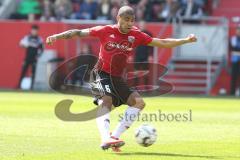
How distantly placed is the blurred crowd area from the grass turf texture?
30.1 feet

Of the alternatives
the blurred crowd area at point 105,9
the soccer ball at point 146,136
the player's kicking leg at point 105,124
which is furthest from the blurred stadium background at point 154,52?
the soccer ball at point 146,136

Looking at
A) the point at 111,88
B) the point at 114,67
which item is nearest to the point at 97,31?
the point at 114,67

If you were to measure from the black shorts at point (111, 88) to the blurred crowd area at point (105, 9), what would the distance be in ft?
62.1

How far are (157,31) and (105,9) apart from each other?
9.86ft

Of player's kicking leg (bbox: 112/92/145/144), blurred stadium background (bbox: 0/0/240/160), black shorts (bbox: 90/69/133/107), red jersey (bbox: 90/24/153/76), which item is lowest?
blurred stadium background (bbox: 0/0/240/160)

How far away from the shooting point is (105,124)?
12.1 meters

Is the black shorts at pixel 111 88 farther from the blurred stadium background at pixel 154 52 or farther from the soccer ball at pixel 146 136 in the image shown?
the blurred stadium background at pixel 154 52

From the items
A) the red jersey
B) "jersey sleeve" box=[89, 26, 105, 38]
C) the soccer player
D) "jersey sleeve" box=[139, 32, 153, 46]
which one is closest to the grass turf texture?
the soccer player

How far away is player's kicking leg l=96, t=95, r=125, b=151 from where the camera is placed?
1174cm

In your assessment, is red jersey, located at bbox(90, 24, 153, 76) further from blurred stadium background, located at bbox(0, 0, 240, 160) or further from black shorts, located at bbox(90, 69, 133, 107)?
blurred stadium background, located at bbox(0, 0, 240, 160)

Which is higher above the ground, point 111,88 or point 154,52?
point 111,88

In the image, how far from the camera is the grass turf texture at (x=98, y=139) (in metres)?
11.7

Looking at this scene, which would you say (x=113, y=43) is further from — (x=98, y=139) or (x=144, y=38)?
(x=98, y=139)

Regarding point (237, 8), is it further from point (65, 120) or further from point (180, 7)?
point (65, 120)
